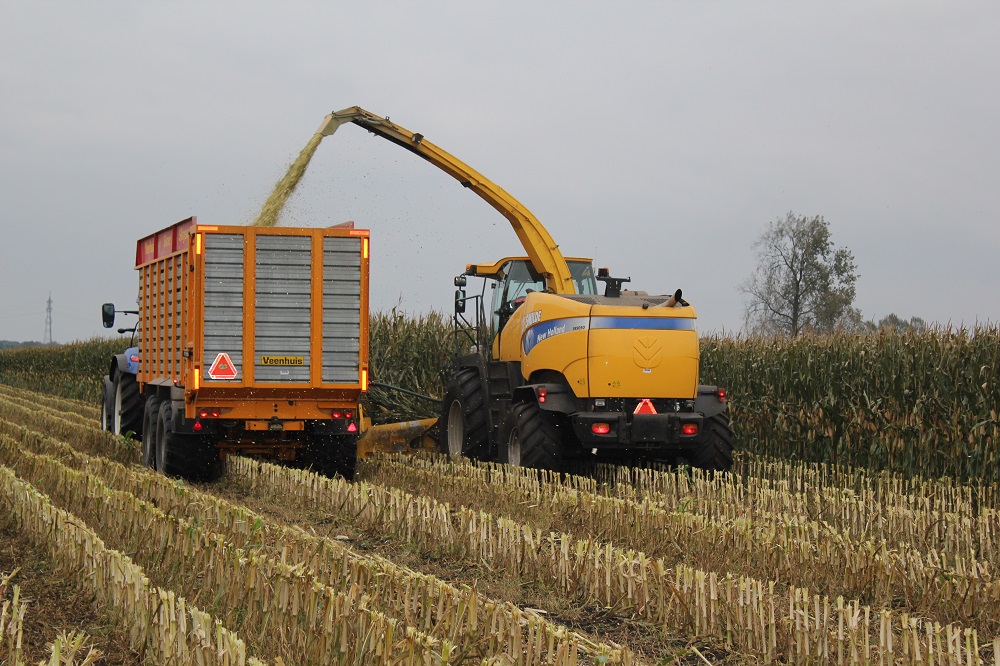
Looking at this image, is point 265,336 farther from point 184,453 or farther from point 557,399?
point 557,399

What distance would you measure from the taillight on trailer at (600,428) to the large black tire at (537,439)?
19.3 inches

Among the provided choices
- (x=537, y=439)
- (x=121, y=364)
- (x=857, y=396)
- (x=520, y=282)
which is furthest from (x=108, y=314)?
(x=857, y=396)

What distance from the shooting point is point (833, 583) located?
659cm

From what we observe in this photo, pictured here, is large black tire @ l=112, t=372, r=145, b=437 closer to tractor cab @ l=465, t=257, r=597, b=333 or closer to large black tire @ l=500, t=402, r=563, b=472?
tractor cab @ l=465, t=257, r=597, b=333

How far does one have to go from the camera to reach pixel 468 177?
13289 millimetres

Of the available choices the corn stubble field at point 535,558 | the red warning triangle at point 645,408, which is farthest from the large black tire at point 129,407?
the red warning triangle at point 645,408

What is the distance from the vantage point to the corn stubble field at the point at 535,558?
4848 mm

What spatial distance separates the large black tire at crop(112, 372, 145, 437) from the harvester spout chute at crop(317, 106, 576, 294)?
14.2ft

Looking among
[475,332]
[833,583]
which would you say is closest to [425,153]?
[475,332]

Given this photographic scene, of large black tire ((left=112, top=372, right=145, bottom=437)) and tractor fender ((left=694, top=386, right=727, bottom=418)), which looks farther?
large black tire ((left=112, top=372, right=145, bottom=437))

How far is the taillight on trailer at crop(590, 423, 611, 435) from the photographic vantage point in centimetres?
1076

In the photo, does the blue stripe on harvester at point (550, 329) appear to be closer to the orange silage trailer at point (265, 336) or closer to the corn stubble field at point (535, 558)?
the corn stubble field at point (535, 558)

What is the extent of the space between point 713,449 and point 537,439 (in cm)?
188

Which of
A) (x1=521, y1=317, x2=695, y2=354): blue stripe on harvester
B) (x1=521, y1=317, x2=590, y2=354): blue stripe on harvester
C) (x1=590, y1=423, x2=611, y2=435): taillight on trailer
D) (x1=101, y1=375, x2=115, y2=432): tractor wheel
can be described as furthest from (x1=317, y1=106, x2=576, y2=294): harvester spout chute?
(x1=101, y1=375, x2=115, y2=432): tractor wheel
